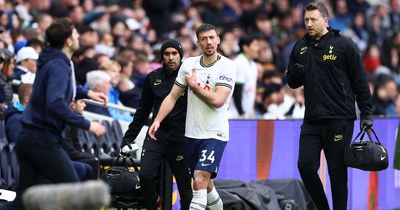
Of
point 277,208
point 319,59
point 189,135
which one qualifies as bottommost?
point 277,208

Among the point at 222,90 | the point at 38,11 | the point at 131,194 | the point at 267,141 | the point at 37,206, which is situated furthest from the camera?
the point at 38,11

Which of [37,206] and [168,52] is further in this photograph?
[168,52]

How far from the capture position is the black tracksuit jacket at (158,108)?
11.8 metres

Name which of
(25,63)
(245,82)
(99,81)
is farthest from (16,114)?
(245,82)

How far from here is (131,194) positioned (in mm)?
12039

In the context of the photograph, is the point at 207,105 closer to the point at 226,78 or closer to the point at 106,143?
the point at 226,78

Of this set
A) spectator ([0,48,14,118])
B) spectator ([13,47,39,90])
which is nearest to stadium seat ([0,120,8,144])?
spectator ([0,48,14,118])

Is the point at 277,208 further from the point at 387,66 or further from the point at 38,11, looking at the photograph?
the point at 387,66

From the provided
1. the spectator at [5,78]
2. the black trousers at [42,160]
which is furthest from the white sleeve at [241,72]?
the black trousers at [42,160]

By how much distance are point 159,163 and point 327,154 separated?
69.9 inches

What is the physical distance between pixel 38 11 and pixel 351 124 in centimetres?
877

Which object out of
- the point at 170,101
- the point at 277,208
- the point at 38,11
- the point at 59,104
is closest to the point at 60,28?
the point at 59,104

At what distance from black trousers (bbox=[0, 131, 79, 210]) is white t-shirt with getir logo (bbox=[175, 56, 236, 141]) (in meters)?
2.07

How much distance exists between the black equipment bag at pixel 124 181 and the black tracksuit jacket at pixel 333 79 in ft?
6.50
